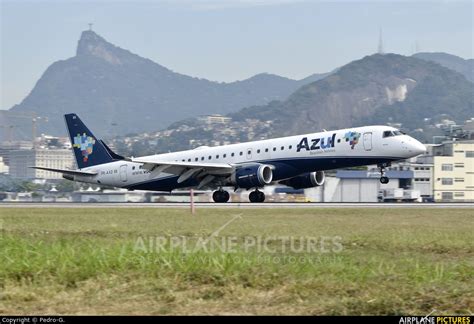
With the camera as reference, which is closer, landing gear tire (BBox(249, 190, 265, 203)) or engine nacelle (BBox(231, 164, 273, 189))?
engine nacelle (BBox(231, 164, 273, 189))

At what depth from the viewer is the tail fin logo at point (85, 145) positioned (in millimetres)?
62281

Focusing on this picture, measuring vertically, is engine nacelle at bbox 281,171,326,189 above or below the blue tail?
below

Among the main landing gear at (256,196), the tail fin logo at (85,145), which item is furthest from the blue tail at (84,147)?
the main landing gear at (256,196)

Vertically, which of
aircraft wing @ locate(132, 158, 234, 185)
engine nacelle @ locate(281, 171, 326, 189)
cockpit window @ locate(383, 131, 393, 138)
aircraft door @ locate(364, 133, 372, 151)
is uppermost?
cockpit window @ locate(383, 131, 393, 138)

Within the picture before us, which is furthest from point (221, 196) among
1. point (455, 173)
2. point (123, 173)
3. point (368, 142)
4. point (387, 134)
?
point (455, 173)

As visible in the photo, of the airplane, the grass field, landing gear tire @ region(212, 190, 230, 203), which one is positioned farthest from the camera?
landing gear tire @ region(212, 190, 230, 203)

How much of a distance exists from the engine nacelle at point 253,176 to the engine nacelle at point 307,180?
276 centimetres

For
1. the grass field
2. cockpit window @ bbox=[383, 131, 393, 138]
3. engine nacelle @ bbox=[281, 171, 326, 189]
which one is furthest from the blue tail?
the grass field

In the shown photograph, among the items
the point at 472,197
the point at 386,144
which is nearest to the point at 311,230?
the point at 386,144

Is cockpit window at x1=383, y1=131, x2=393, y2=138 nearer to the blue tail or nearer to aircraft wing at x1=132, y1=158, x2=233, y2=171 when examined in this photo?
aircraft wing at x1=132, y1=158, x2=233, y2=171

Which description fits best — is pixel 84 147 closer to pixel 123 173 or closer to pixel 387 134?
pixel 123 173

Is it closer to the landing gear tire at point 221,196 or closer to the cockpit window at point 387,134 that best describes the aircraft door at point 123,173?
the landing gear tire at point 221,196

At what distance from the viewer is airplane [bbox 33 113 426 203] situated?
50.6m

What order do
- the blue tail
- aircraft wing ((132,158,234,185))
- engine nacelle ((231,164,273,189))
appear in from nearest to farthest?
engine nacelle ((231,164,273,189))
aircraft wing ((132,158,234,185))
the blue tail
